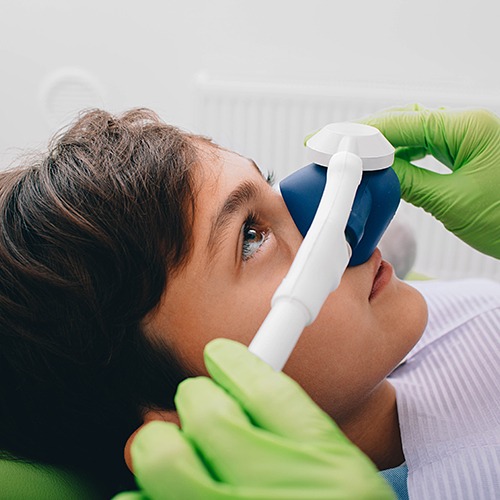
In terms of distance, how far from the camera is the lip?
89 centimetres

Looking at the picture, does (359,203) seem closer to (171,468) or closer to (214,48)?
(171,468)

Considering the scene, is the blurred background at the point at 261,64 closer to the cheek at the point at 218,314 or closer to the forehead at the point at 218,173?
the forehead at the point at 218,173

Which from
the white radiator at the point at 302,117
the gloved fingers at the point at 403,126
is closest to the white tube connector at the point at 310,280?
the gloved fingers at the point at 403,126

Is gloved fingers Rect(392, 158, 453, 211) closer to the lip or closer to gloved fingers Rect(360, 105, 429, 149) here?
gloved fingers Rect(360, 105, 429, 149)

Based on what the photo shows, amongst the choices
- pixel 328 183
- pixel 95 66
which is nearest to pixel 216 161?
pixel 328 183

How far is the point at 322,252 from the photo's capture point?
639 mm

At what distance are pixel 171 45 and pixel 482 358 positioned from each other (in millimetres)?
1454

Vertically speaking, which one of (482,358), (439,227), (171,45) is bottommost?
(439,227)

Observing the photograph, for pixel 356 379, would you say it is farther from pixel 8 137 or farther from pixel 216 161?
pixel 8 137

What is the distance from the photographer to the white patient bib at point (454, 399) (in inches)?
34.1

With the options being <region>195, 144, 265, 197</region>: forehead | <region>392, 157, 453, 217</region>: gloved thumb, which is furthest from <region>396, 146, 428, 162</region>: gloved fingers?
<region>195, 144, 265, 197</region>: forehead

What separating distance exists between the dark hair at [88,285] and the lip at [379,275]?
244mm

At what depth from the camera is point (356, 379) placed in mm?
842

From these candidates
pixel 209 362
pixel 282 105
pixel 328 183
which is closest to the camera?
pixel 209 362
